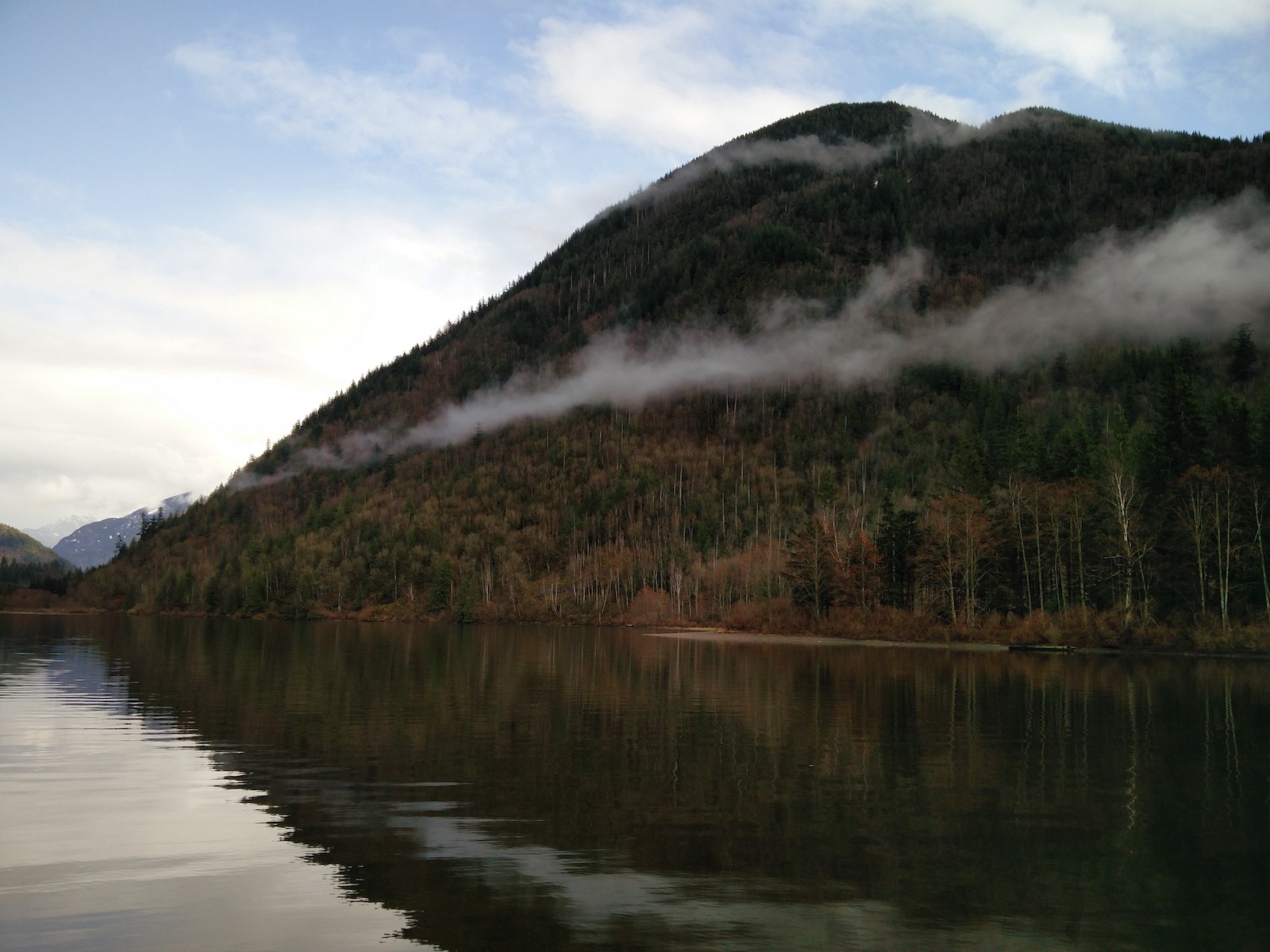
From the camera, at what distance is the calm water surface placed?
12734 mm

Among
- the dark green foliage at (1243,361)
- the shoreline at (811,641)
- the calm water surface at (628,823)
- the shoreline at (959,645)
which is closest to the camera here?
the calm water surface at (628,823)

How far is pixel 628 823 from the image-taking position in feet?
59.3

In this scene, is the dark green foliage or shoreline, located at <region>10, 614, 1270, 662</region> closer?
shoreline, located at <region>10, 614, 1270, 662</region>

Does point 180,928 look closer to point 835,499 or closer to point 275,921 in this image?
point 275,921

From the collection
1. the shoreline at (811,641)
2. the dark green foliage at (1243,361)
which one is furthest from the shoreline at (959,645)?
the dark green foliage at (1243,361)

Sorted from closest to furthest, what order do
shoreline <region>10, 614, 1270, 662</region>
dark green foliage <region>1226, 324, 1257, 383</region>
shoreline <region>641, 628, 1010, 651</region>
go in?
shoreline <region>10, 614, 1270, 662</region>
shoreline <region>641, 628, 1010, 651</region>
dark green foliage <region>1226, 324, 1257, 383</region>

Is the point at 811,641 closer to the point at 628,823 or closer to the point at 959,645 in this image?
the point at 959,645

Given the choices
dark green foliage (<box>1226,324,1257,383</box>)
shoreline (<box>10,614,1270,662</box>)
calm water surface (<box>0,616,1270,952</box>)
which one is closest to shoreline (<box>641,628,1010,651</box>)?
shoreline (<box>10,614,1270,662</box>)

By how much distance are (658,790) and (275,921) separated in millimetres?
9941

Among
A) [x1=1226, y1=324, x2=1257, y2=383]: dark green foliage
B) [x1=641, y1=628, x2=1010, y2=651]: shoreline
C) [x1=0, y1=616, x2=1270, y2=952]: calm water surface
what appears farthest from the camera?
[x1=1226, y1=324, x2=1257, y2=383]: dark green foliage

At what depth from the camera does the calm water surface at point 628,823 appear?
12734 millimetres

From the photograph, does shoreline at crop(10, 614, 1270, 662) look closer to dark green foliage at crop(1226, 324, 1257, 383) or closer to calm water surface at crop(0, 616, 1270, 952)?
calm water surface at crop(0, 616, 1270, 952)

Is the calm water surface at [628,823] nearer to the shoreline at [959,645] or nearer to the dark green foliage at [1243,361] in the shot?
the shoreline at [959,645]

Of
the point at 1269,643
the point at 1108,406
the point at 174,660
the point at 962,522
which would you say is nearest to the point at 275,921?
the point at 174,660
